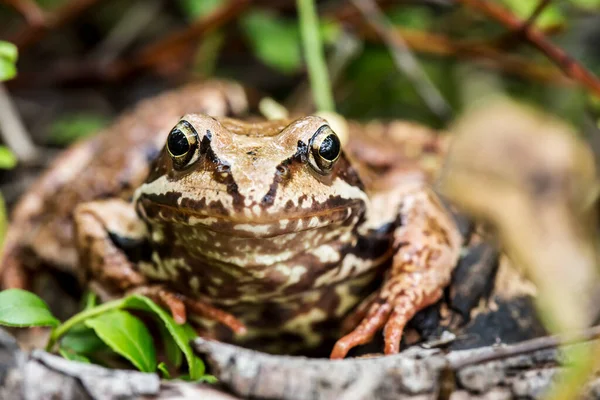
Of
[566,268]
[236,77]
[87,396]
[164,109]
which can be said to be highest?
[236,77]

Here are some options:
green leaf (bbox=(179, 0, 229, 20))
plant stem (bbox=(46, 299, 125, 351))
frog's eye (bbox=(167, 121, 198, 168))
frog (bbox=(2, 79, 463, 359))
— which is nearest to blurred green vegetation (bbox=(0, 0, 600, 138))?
green leaf (bbox=(179, 0, 229, 20))

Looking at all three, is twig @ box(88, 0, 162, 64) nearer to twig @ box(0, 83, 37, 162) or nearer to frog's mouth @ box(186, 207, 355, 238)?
twig @ box(0, 83, 37, 162)

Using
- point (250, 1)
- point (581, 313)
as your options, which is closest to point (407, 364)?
point (581, 313)

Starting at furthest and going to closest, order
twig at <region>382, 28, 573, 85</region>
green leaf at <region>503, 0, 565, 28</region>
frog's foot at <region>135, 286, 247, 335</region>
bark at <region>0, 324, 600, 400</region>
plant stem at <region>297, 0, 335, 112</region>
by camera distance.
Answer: twig at <region>382, 28, 573, 85</region>, green leaf at <region>503, 0, 565, 28</region>, plant stem at <region>297, 0, 335, 112</region>, frog's foot at <region>135, 286, 247, 335</region>, bark at <region>0, 324, 600, 400</region>

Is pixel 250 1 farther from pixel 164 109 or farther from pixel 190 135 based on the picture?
pixel 190 135

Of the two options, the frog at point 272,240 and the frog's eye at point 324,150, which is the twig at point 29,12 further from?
the frog's eye at point 324,150
